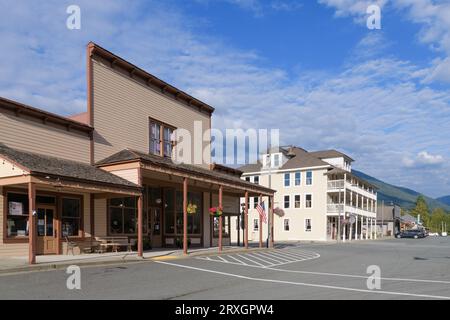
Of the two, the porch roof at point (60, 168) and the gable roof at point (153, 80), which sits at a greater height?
the gable roof at point (153, 80)

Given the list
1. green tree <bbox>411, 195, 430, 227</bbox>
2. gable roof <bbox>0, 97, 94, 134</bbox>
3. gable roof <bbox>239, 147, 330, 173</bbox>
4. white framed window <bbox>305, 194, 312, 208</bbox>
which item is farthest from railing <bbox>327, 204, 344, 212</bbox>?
green tree <bbox>411, 195, 430, 227</bbox>

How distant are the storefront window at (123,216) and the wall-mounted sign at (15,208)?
194 inches

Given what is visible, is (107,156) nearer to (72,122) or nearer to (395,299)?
(72,122)

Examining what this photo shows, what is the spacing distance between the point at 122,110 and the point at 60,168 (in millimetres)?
7029

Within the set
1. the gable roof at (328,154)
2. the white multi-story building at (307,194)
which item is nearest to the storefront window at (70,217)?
the white multi-story building at (307,194)

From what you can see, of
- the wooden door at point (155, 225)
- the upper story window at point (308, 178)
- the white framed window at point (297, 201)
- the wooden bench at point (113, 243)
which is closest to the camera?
the wooden bench at point (113, 243)

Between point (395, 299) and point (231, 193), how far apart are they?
23.0 metres

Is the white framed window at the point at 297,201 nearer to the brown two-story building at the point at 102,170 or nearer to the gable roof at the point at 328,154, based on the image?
the gable roof at the point at 328,154

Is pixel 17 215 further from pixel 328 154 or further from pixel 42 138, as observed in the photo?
pixel 328 154

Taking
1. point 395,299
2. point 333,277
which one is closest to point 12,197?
point 333,277

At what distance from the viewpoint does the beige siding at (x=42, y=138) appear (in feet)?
56.4

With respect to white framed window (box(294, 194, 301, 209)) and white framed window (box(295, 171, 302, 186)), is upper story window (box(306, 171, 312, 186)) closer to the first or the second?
white framed window (box(295, 171, 302, 186))

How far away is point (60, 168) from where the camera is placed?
16750 mm

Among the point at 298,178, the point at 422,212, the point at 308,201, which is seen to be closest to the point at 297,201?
the point at 308,201
